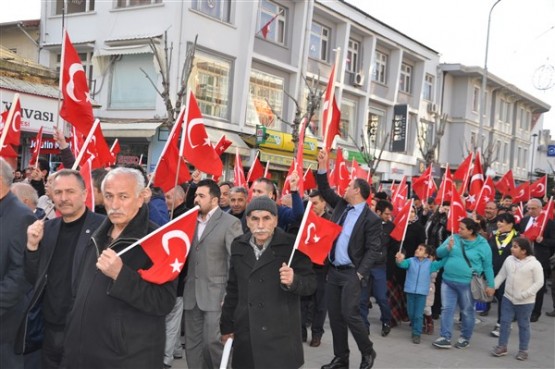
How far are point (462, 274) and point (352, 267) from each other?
230 centimetres

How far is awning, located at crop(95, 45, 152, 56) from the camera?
20.8 meters

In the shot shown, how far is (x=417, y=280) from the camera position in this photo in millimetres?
8656

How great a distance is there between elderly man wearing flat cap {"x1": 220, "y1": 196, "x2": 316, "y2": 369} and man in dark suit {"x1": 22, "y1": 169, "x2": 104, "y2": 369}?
114 centimetres

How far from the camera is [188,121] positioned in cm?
651

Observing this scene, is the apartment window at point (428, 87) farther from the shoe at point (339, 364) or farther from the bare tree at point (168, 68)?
the shoe at point (339, 364)

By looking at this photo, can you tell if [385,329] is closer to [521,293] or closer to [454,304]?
[454,304]

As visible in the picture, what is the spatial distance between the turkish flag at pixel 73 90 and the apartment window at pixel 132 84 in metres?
14.1

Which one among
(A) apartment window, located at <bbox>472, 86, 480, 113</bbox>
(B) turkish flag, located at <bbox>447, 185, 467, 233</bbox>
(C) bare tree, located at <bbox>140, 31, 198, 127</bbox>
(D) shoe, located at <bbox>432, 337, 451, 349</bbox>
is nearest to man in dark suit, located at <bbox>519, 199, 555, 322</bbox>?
(B) turkish flag, located at <bbox>447, 185, 467, 233</bbox>

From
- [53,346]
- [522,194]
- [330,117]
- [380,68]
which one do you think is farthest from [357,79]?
[53,346]

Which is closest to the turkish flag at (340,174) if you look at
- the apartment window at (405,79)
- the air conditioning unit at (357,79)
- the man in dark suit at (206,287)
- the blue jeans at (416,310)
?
the blue jeans at (416,310)

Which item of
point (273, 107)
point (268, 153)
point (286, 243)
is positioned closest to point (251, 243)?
point (286, 243)

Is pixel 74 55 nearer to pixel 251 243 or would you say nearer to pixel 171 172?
pixel 171 172

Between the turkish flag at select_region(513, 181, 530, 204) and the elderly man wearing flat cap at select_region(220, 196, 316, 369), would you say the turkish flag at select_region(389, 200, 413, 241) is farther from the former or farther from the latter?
the turkish flag at select_region(513, 181, 530, 204)

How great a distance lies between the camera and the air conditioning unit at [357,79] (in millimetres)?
30938
